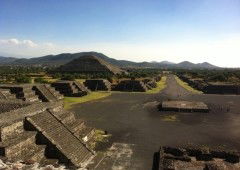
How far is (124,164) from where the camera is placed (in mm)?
18578

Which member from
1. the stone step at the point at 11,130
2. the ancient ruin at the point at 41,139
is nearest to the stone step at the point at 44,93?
the ancient ruin at the point at 41,139

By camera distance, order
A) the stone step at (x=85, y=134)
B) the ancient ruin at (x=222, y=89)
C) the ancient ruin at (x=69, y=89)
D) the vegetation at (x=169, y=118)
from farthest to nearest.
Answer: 1. the ancient ruin at (x=222, y=89)
2. the ancient ruin at (x=69, y=89)
3. the vegetation at (x=169, y=118)
4. the stone step at (x=85, y=134)

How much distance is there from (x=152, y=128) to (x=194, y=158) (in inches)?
371

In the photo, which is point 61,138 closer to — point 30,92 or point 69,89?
point 30,92

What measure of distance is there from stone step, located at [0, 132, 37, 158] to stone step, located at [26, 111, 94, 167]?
85cm

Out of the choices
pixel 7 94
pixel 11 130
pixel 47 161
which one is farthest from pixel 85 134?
pixel 7 94

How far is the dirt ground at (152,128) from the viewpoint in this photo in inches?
837

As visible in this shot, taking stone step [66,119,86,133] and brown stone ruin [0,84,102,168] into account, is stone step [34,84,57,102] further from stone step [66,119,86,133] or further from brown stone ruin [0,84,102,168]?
stone step [66,119,86,133]

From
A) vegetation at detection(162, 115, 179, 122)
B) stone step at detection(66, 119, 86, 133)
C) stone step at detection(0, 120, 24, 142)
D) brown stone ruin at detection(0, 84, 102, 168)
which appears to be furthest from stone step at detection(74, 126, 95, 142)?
vegetation at detection(162, 115, 179, 122)

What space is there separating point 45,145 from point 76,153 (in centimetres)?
214

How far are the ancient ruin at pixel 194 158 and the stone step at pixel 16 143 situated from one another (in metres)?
8.36

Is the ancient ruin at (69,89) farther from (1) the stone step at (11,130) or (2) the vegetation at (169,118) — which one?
(1) the stone step at (11,130)

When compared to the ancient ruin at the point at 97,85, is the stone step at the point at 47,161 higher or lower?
higher

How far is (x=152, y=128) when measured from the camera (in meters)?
29.0
